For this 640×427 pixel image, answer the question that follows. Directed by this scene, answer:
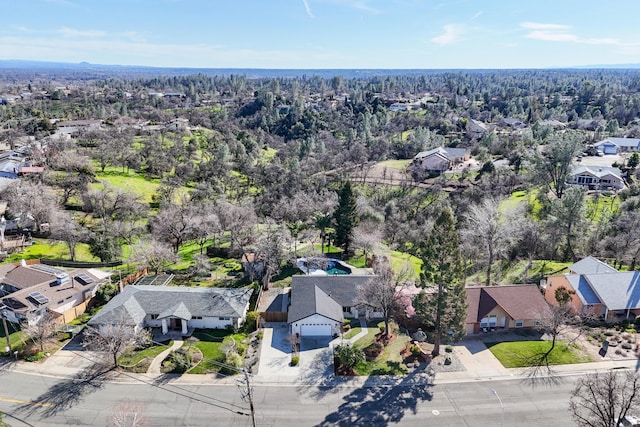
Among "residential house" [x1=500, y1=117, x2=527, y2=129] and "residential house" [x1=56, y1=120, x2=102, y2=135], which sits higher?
"residential house" [x1=500, y1=117, x2=527, y2=129]

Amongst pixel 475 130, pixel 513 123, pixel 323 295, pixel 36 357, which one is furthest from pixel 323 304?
pixel 513 123

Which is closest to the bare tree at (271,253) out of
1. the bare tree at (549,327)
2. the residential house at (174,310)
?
the residential house at (174,310)

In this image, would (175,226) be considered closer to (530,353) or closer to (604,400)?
(530,353)

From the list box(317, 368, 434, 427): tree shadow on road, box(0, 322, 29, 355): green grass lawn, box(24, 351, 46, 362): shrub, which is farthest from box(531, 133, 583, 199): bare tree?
box(0, 322, 29, 355): green grass lawn

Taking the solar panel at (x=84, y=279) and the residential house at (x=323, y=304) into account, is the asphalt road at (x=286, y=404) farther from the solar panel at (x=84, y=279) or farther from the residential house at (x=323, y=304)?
the solar panel at (x=84, y=279)

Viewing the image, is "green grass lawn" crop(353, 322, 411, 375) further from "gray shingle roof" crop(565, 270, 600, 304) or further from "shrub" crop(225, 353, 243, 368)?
"gray shingle roof" crop(565, 270, 600, 304)
